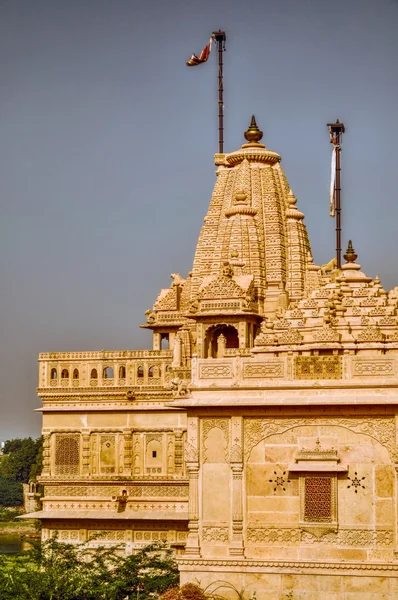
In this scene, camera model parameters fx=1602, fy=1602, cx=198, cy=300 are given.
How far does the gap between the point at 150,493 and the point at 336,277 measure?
31.0 feet

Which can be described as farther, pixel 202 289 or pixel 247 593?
pixel 202 289

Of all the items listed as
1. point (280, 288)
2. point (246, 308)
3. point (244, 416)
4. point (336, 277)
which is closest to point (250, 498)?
point (244, 416)

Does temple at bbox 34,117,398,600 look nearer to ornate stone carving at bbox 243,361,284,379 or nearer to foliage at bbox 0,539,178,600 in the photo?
ornate stone carving at bbox 243,361,284,379

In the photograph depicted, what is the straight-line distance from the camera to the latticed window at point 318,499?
1137 inches

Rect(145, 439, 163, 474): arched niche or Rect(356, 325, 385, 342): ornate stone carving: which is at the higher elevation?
Rect(356, 325, 385, 342): ornate stone carving

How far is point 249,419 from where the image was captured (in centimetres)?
2947

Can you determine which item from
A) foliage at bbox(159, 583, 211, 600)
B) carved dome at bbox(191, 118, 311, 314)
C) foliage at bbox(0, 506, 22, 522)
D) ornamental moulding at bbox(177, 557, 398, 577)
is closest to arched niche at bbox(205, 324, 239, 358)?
carved dome at bbox(191, 118, 311, 314)

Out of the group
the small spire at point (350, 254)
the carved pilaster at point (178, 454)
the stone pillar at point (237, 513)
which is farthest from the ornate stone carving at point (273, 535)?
the carved pilaster at point (178, 454)

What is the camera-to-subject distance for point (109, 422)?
44.6 meters

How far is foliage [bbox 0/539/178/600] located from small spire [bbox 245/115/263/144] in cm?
1827

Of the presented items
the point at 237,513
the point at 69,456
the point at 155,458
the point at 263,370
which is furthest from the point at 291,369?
the point at 69,456

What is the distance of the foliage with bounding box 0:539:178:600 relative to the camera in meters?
30.4

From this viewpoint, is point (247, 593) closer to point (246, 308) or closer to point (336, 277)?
point (336, 277)

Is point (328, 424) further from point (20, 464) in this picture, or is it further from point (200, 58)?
point (20, 464)
